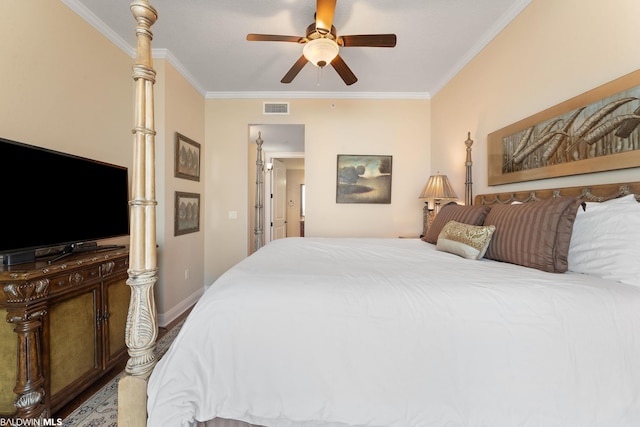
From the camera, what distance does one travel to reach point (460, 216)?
201 cm

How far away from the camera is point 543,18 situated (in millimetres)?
1802

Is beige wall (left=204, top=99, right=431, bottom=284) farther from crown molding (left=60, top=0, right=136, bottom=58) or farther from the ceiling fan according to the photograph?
the ceiling fan

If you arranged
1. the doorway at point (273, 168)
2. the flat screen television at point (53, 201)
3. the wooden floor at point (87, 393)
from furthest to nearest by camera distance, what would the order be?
1. the doorway at point (273, 168)
2. the wooden floor at point (87, 393)
3. the flat screen television at point (53, 201)

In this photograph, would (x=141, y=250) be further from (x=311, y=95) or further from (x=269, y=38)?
(x=311, y=95)

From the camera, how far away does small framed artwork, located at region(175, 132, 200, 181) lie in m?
2.91

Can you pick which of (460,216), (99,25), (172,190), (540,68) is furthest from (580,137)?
(99,25)

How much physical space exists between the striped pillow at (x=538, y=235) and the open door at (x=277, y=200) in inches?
176

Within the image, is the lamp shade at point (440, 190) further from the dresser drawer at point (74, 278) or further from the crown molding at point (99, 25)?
the crown molding at point (99, 25)

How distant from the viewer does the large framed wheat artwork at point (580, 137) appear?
4.25 feet

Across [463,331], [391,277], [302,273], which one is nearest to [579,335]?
[463,331]

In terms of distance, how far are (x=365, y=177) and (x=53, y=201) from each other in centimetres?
312

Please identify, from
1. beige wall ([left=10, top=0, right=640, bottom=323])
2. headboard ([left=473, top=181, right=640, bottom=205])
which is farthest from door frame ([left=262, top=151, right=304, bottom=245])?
headboard ([left=473, top=181, right=640, bottom=205])

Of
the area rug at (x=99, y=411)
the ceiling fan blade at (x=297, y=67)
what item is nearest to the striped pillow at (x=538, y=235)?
the ceiling fan blade at (x=297, y=67)

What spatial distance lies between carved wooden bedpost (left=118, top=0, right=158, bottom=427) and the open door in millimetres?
4524
